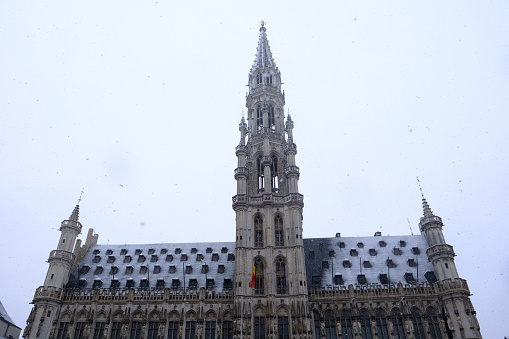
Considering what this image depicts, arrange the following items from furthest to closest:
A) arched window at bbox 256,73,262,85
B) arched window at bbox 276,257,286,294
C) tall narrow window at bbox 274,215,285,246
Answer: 1. arched window at bbox 256,73,262,85
2. tall narrow window at bbox 274,215,285,246
3. arched window at bbox 276,257,286,294

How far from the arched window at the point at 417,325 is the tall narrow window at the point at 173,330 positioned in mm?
33293

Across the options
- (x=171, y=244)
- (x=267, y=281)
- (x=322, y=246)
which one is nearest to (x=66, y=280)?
(x=171, y=244)

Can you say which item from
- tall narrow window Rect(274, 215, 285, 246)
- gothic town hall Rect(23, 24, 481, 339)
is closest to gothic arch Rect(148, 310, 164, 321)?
gothic town hall Rect(23, 24, 481, 339)

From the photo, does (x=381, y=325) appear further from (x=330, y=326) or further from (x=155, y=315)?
(x=155, y=315)

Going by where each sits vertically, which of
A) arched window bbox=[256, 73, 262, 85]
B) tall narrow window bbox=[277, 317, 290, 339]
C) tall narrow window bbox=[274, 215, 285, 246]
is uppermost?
arched window bbox=[256, 73, 262, 85]

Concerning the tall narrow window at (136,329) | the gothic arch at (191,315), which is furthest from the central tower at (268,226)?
the tall narrow window at (136,329)

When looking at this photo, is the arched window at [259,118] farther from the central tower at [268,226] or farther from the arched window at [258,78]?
the arched window at [258,78]

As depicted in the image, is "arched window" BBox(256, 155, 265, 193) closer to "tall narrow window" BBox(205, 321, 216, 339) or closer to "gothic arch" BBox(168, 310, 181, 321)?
"tall narrow window" BBox(205, 321, 216, 339)

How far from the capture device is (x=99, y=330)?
5591 cm

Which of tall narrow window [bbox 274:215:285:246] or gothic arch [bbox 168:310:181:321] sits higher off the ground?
tall narrow window [bbox 274:215:285:246]

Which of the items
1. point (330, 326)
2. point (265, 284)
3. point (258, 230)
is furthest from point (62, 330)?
point (330, 326)

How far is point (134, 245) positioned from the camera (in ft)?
240

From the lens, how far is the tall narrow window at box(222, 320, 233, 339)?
54528 mm

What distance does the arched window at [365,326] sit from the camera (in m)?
53.3
